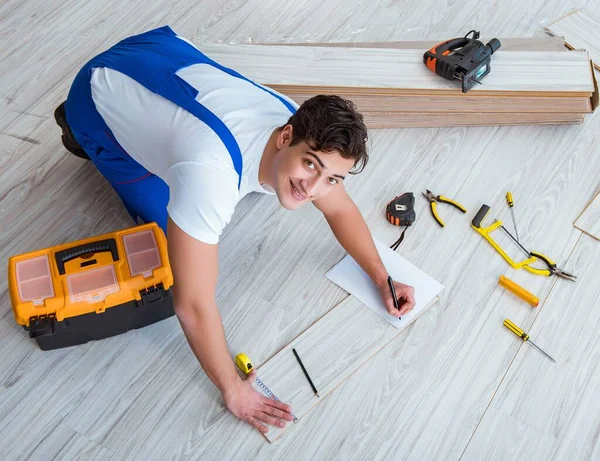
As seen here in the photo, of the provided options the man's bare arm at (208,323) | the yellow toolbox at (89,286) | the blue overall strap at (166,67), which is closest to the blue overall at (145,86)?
the blue overall strap at (166,67)

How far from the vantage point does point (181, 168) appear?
1762mm

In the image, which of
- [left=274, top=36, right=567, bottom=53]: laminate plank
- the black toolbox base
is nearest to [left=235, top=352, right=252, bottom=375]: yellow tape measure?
the black toolbox base

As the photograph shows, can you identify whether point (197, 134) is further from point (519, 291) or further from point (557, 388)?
point (557, 388)

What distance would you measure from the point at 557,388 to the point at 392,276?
65 centimetres

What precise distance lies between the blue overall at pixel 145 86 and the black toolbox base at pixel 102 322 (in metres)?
0.35

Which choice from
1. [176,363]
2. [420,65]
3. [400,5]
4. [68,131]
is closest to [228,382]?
[176,363]

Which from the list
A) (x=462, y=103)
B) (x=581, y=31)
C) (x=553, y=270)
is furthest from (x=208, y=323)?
(x=581, y=31)

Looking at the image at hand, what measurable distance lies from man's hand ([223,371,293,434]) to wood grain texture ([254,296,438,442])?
3 centimetres

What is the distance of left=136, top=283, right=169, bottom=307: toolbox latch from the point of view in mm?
2143

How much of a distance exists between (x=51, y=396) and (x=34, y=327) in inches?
9.2

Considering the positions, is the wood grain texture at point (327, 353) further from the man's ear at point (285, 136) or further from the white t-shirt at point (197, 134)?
the man's ear at point (285, 136)

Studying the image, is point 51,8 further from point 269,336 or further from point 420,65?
point 269,336

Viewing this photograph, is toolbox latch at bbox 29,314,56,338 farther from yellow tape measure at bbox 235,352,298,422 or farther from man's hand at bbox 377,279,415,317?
man's hand at bbox 377,279,415,317

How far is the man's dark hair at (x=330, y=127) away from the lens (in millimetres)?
1763
